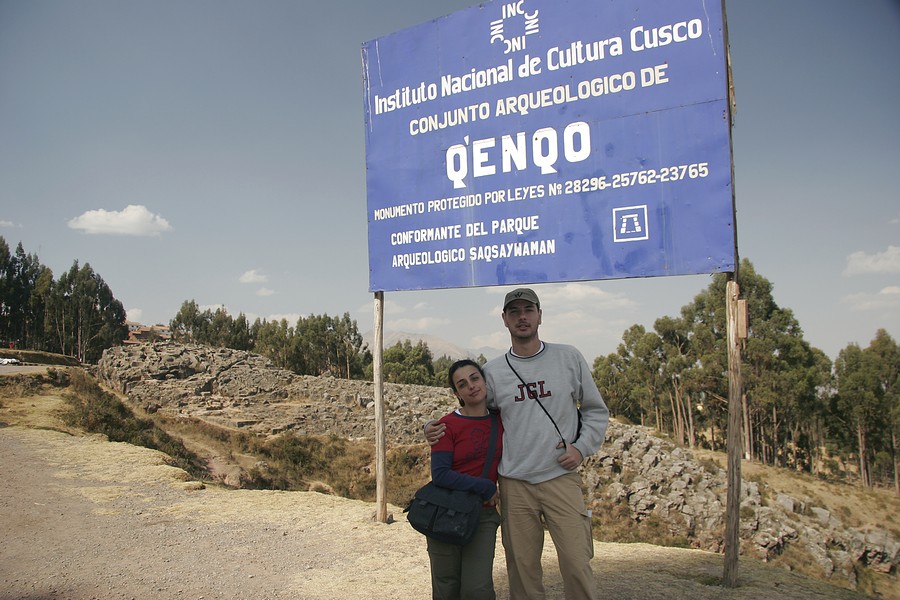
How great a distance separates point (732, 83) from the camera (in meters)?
5.36

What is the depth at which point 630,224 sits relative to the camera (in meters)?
5.52

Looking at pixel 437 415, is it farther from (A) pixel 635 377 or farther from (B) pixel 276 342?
(B) pixel 276 342

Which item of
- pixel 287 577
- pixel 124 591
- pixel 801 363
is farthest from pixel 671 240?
pixel 801 363

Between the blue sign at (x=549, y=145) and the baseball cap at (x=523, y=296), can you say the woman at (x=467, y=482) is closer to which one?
the baseball cap at (x=523, y=296)

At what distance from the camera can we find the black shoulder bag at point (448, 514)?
9.43ft

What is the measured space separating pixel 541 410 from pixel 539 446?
20 cm

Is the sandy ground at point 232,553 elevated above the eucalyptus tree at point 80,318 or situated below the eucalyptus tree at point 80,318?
below

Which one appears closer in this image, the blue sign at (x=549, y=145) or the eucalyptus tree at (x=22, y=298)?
the blue sign at (x=549, y=145)

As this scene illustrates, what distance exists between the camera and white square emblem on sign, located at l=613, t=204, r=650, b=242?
5.44m

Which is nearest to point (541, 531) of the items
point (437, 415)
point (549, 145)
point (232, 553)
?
point (549, 145)

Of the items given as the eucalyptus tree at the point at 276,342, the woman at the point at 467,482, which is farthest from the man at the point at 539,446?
the eucalyptus tree at the point at 276,342

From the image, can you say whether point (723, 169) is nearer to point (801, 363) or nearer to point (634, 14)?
point (634, 14)

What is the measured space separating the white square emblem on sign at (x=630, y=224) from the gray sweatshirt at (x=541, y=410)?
255cm

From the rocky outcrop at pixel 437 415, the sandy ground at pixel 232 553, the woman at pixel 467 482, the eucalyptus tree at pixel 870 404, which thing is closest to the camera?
the woman at pixel 467 482
